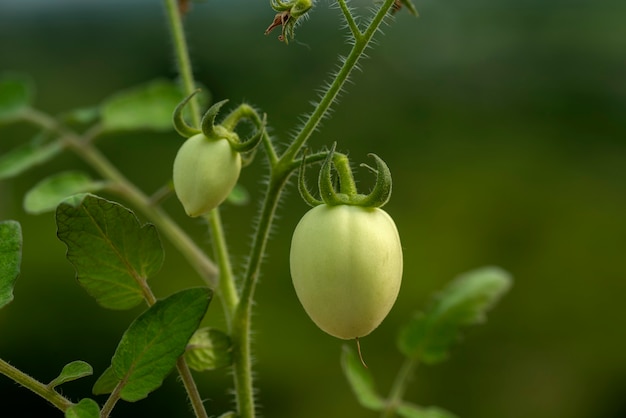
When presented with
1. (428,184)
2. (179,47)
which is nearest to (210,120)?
(179,47)

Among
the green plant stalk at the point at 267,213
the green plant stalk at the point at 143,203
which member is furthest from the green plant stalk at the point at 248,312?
the green plant stalk at the point at 143,203

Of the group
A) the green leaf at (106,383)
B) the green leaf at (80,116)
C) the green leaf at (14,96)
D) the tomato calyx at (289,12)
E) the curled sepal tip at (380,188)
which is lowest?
the green leaf at (106,383)

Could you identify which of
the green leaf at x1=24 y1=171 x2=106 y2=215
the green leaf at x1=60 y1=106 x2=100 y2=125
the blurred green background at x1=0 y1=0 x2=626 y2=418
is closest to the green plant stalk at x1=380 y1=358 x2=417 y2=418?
Result: the green leaf at x1=24 y1=171 x2=106 y2=215

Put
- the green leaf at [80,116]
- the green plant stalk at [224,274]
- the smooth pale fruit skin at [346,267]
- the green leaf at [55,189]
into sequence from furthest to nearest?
the green leaf at [80,116] < the green leaf at [55,189] < the green plant stalk at [224,274] < the smooth pale fruit skin at [346,267]

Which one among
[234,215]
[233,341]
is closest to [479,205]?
[234,215]

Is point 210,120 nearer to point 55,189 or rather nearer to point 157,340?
point 157,340

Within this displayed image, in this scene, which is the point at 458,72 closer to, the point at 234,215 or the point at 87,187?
the point at 234,215

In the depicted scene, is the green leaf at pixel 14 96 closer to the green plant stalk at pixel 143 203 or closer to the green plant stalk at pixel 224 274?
the green plant stalk at pixel 143 203
